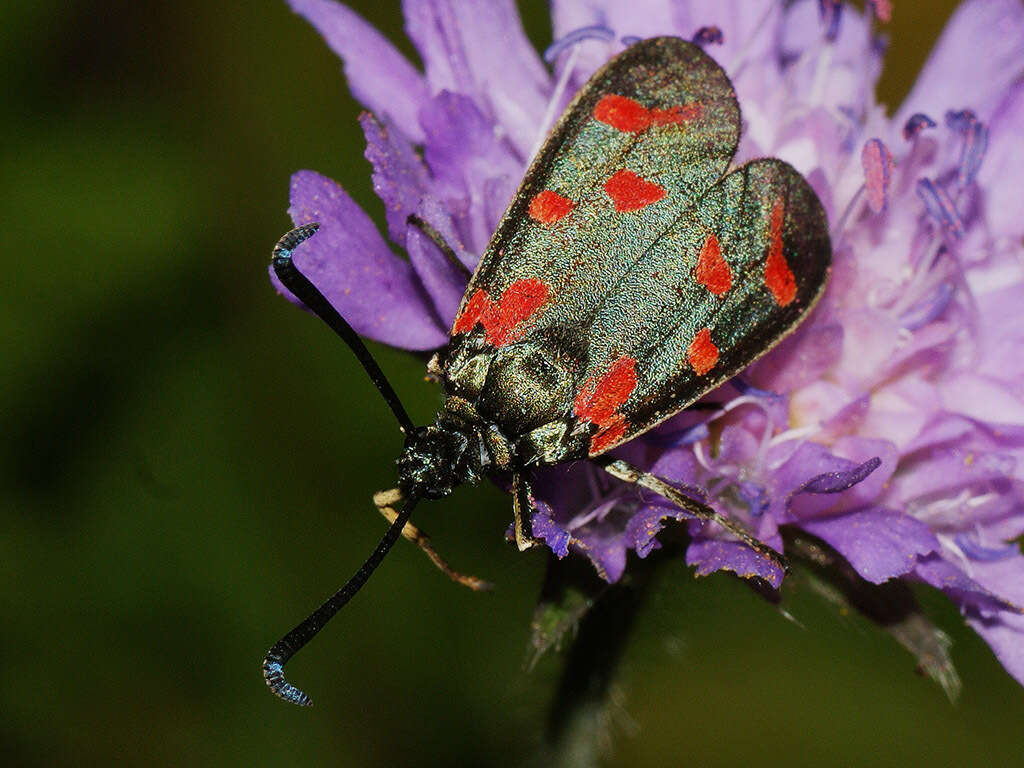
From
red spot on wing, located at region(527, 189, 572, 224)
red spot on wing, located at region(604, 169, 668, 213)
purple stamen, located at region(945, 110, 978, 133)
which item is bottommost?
purple stamen, located at region(945, 110, 978, 133)

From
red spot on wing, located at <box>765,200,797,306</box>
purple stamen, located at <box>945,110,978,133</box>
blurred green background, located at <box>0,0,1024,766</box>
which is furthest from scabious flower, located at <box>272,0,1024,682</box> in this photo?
blurred green background, located at <box>0,0,1024,766</box>

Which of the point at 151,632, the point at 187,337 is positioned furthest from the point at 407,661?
the point at 187,337

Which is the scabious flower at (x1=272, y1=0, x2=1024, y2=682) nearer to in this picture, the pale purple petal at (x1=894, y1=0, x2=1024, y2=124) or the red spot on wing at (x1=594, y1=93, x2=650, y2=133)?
the pale purple petal at (x1=894, y1=0, x2=1024, y2=124)

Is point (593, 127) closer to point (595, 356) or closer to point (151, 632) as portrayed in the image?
point (595, 356)

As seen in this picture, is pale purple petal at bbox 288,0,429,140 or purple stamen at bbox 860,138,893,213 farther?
pale purple petal at bbox 288,0,429,140

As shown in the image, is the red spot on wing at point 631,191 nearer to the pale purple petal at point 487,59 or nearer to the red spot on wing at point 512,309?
the red spot on wing at point 512,309

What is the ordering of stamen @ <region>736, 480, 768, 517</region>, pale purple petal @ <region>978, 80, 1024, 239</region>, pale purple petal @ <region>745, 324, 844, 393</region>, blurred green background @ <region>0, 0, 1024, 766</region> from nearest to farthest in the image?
stamen @ <region>736, 480, 768, 517</region>
pale purple petal @ <region>745, 324, 844, 393</region>
pale purple petal @ <region>978, 80, 1024, 239</region>
blurred green background @ <region>0, 0, 1024, 766</region>

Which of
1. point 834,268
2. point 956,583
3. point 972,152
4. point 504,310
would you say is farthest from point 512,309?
point 972,152
